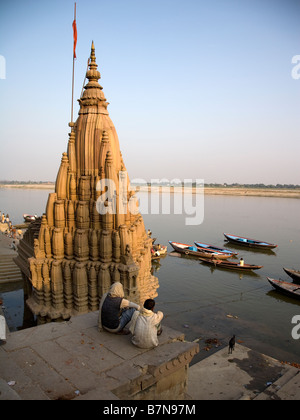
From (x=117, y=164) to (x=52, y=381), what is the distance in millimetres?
9321

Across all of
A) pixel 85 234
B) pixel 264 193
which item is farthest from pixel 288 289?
pixel 264 193

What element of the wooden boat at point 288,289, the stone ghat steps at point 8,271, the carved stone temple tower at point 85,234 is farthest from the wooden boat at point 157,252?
the carved stone temple tower at point 85,234

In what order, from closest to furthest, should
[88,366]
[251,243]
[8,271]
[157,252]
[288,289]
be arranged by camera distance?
1. [88,366]
2. [8,271]
3. [288,289]
4. [157,252]
5. [251,243]

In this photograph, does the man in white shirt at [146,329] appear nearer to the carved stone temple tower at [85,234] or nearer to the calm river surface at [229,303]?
the carved stone temple tower at [85,234]

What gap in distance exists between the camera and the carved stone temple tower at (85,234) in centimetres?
1095

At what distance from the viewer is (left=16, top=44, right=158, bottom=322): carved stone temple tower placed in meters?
10.9

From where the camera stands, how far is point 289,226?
52.8m

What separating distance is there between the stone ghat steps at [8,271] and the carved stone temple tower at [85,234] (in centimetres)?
826

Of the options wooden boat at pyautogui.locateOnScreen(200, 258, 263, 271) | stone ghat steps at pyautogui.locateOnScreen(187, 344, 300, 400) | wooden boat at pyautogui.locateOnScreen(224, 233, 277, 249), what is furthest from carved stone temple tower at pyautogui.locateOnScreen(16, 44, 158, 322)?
wooden boat at pyautogui.locateOnScreen(224, 233, 277, 249)

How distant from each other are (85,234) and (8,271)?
11450 mm

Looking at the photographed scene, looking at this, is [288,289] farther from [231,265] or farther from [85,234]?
[85,234]

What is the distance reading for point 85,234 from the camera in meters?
11.2
